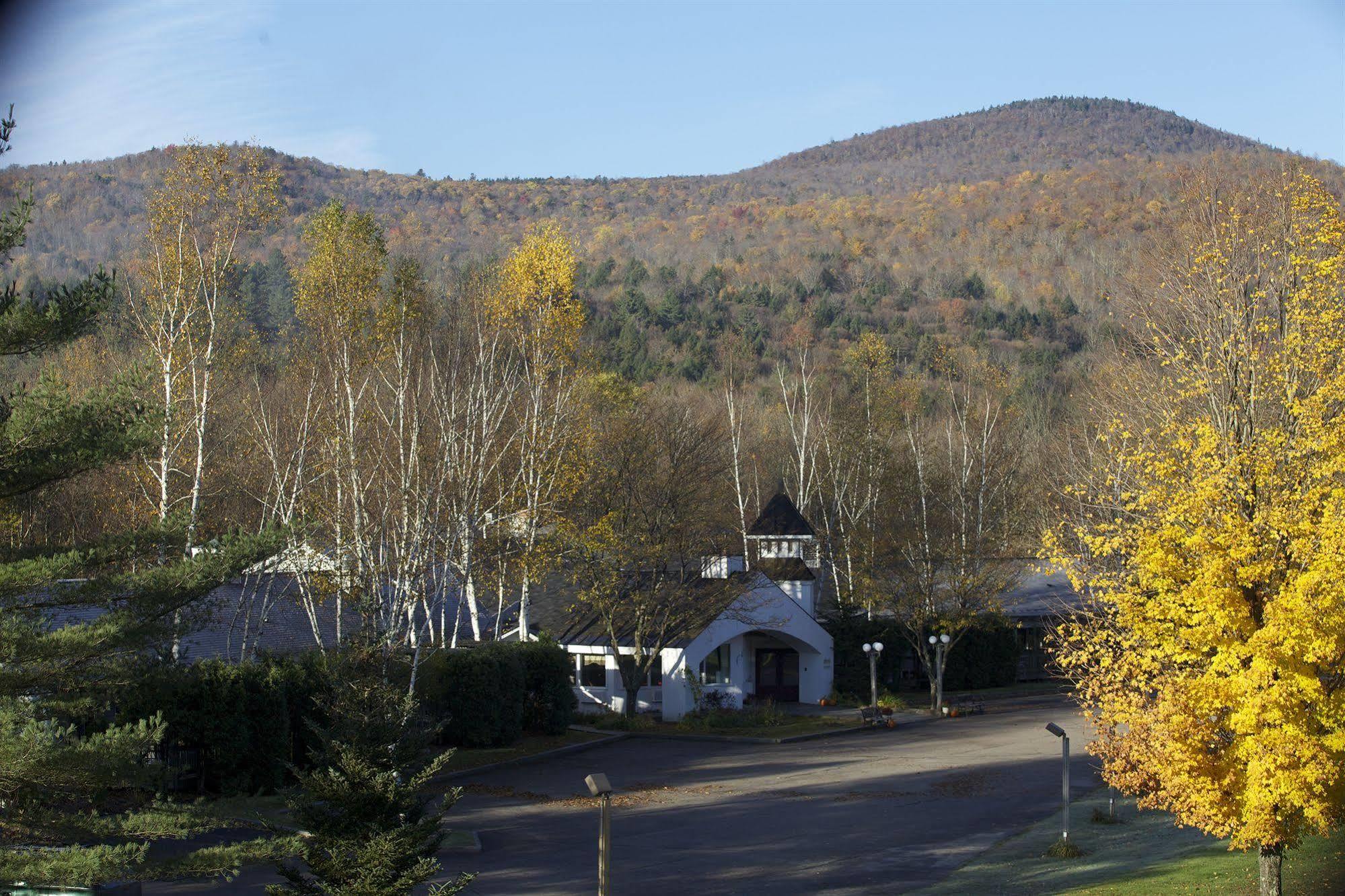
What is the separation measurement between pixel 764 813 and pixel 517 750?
29.6 feet

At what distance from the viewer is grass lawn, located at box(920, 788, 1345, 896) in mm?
15969

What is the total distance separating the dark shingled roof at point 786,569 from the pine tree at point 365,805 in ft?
96.8

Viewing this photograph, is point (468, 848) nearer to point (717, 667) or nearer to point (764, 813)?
point (764, 813)

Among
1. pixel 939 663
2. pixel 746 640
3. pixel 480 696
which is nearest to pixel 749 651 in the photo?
pixel 746 640

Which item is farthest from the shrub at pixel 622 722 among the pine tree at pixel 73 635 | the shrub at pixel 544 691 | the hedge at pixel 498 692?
the pine tree at pixel 73 635

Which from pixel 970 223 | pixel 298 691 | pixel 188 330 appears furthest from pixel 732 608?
pixel 970 223

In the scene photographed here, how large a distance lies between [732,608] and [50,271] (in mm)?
66378

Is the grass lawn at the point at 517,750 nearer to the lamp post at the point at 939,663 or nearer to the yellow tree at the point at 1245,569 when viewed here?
the lamp post at the point at 939,663

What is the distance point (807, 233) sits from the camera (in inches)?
5364

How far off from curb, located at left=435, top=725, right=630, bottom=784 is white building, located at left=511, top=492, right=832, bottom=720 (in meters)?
2.83

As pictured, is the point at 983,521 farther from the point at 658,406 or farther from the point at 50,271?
the point at 50,271

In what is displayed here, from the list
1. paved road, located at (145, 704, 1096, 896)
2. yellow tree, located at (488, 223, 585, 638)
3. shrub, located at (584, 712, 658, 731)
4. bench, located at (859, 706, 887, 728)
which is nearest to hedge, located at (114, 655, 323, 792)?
paved road, located at (145, 704, 1096, 896)

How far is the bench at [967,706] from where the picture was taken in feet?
130

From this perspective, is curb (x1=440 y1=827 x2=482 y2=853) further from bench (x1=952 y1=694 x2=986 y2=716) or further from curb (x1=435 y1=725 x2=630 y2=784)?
bench (x1=952 y1=694 x2=986 y2=716)
